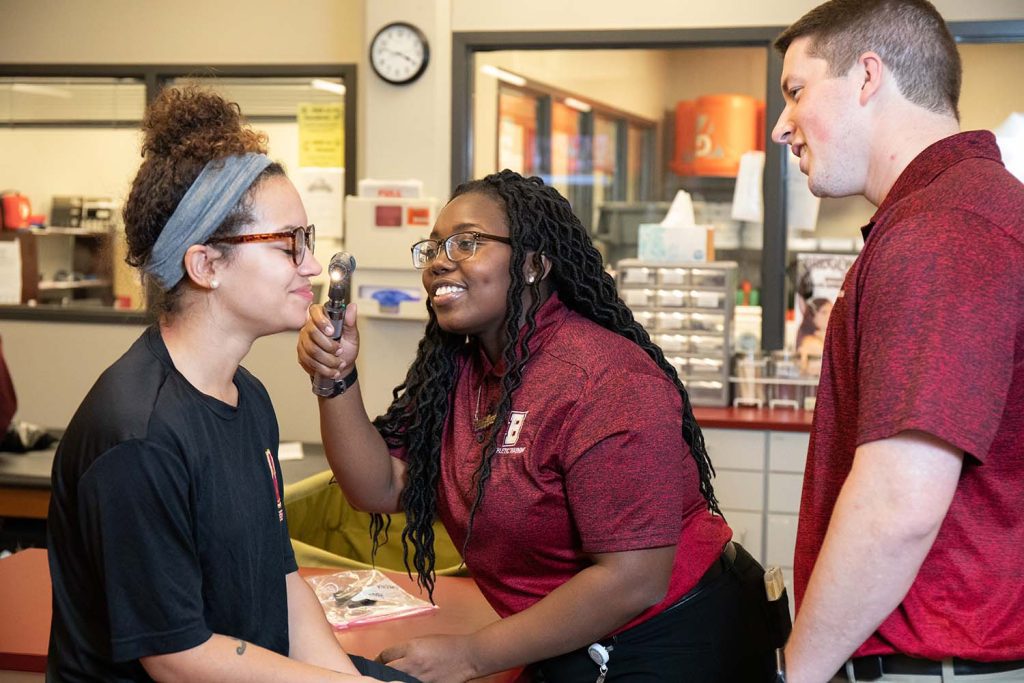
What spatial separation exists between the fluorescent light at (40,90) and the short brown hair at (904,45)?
17.0 feet

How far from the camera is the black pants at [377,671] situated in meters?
1.75

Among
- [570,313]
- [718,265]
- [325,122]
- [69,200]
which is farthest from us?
[69,200]

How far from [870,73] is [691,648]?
3.10 ft

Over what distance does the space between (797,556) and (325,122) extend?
443 cm

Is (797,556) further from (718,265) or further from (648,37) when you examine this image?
(648,37)

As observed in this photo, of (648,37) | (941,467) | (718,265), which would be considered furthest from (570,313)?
(648,37)

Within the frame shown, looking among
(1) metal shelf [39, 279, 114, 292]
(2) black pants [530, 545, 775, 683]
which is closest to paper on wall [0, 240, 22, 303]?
(1) metal shelf [39, 279, 114, 292]

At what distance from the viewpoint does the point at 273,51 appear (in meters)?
5.46

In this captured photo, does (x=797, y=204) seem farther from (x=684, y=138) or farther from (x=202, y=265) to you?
(x=202, y=265)

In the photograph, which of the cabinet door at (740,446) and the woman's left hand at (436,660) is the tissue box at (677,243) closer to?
the cabinet door at (740,446)

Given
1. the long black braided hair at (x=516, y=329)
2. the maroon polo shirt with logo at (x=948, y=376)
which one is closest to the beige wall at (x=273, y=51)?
the long black braided hair at (x=516, y=329)

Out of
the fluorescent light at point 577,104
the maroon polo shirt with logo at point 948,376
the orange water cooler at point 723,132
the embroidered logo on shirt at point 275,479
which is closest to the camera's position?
the maroon polo shirt with logo at point 948,376

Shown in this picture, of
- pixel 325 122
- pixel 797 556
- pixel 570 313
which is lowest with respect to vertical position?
pixel 797 556

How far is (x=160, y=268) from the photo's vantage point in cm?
155
